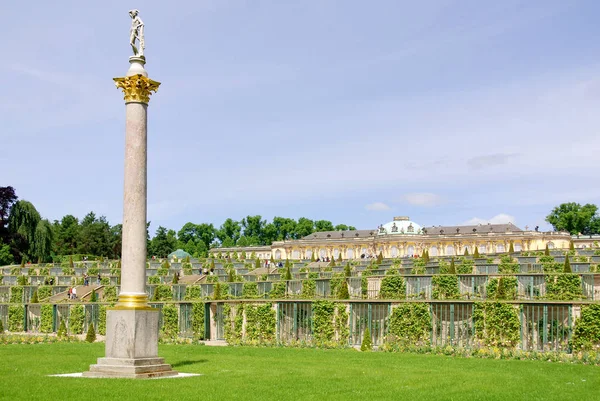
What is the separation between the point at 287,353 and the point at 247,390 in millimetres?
9231

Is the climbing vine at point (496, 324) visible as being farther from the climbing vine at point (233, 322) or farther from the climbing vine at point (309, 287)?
the climbing vine at point (309, 287)

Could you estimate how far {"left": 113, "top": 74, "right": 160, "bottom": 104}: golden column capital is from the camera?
19.0 metres

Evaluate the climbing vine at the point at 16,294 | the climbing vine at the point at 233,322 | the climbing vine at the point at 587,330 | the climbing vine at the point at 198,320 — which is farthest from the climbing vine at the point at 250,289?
the climbing vine at the point at 587,330

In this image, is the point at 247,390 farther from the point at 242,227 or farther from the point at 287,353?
the point at 242,227

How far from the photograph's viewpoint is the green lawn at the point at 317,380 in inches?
536

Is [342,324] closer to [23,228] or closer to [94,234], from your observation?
[23,228]

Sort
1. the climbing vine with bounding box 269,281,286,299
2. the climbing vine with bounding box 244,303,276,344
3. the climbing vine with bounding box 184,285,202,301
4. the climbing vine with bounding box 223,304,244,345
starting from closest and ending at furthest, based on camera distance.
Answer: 1. the climbing vine with bounding box 244,303,276,344
2. the climbing vine with bounding box 223,304,244,345
3. the climbing vine with bounding box 269,281,286,299
4. the climbing vine with bounding box 184,285,202,301

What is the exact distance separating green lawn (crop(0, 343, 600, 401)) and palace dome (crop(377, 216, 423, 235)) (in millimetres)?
137091

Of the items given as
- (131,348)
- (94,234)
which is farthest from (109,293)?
(94,234)

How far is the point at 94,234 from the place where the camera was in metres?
134

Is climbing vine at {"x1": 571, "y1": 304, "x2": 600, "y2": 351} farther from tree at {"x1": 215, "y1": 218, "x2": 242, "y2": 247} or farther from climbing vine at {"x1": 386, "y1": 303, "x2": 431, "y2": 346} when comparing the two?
tree at {"x1": 215, "y1": 218, "x2": 242, "y2": 247}

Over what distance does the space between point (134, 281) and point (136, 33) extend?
257 inches

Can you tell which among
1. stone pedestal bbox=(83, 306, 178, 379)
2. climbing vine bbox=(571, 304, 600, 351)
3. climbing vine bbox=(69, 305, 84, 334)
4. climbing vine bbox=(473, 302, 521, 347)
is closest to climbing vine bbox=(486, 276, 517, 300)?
climbing vine bbox=(473, 302, 521, 347)

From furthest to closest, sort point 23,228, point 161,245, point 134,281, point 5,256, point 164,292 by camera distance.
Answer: point 161,245 < point 23,228 < point 5,256 < point 164,292 < point 134,281
